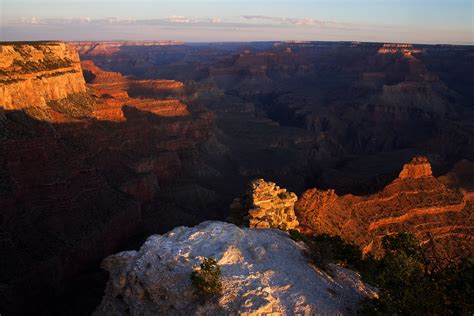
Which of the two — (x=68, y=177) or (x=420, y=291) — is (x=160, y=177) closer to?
(x=68, y=177)

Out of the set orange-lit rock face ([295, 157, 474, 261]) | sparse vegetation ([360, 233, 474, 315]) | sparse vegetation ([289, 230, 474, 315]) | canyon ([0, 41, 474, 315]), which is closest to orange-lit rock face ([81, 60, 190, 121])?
canyon ([0, 41, 474, 315])

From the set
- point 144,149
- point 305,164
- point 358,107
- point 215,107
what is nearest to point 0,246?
point 144,149

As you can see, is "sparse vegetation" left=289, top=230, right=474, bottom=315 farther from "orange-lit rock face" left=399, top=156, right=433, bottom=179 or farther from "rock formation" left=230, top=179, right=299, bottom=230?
"orange-lit rock face" left=399, top=156, right=433, bottom=179

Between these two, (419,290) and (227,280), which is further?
(227,280)

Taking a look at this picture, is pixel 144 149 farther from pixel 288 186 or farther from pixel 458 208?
pixel 458 208

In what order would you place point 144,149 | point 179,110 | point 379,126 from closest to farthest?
point 144,149
point 179,110
point 379,126


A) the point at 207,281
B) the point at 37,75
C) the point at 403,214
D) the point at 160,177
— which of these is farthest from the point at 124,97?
the point at 207,281
